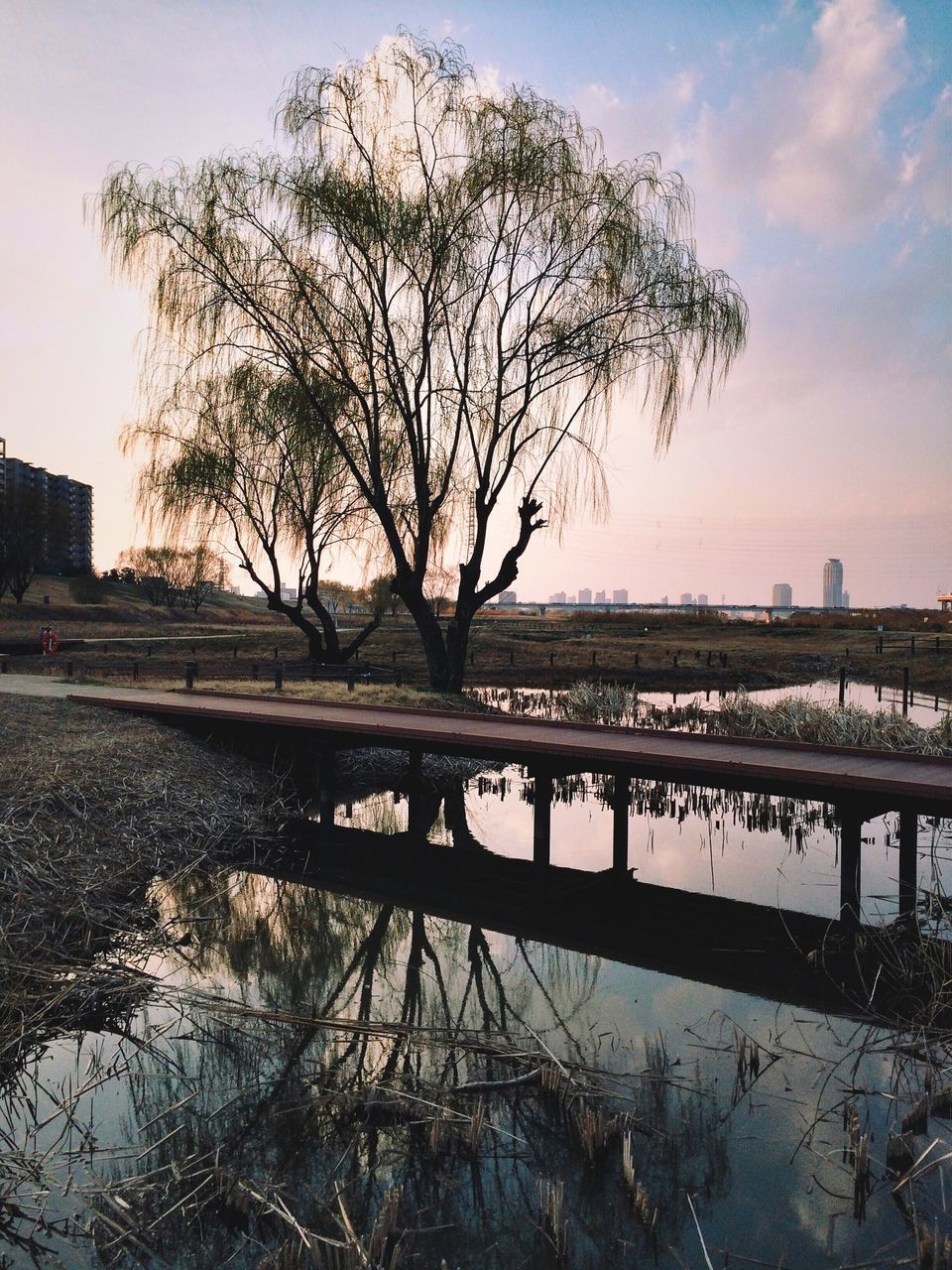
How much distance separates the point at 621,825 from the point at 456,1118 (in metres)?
6.82

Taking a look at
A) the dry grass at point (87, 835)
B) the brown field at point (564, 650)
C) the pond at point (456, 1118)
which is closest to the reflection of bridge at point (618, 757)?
the dry grass at point (87, 835)

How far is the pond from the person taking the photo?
4402 mm

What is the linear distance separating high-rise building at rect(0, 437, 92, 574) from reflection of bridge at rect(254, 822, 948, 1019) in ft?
180

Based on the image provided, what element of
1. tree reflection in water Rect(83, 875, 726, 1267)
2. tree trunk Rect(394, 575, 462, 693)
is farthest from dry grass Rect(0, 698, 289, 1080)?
tree trunk Rect(394, 575, 462, 693)

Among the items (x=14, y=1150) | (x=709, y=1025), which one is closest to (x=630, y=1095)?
(x=709, y=1025)

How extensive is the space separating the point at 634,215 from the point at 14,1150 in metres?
18.2

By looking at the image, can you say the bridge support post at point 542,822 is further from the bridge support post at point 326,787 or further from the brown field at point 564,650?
A: the brown field at point 564,650

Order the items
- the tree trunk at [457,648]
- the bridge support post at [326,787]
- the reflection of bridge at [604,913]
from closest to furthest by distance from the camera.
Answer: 1. the reflection of bridge at [604,913]
2. the bridge support post at [326,787]
3. the tree trunk at [457,648]

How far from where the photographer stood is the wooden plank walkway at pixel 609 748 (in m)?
9.09

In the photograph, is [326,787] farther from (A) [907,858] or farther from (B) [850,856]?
(A) [907,858]

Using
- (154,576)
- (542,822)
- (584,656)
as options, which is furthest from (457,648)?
(154,576)

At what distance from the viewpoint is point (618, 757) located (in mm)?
10562

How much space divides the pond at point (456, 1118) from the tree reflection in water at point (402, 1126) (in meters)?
0.02

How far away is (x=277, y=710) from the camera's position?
50.0ft
